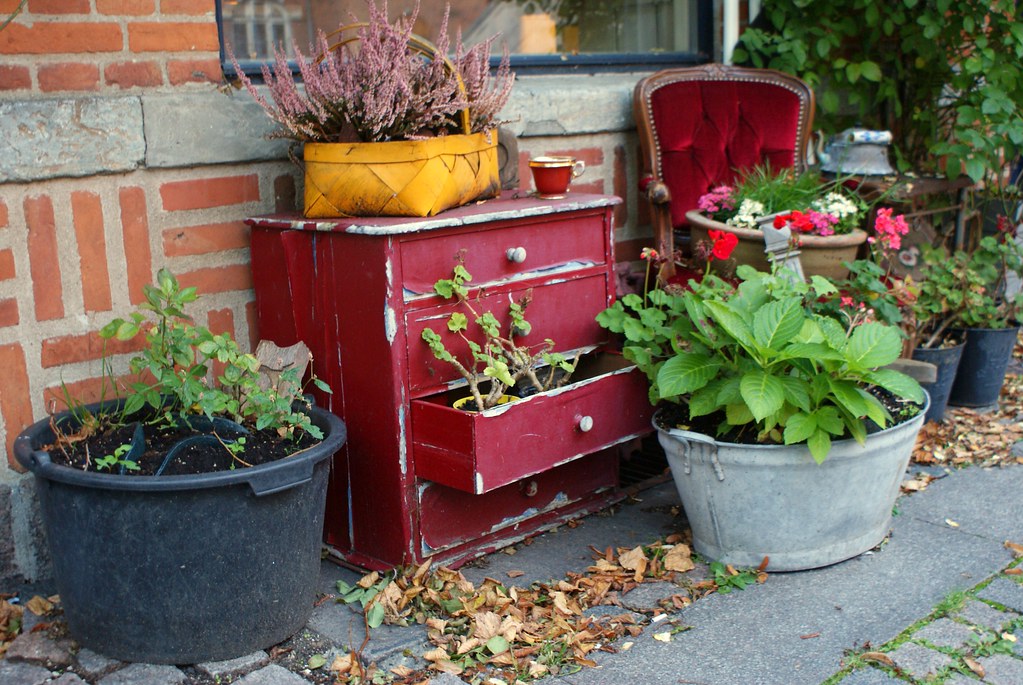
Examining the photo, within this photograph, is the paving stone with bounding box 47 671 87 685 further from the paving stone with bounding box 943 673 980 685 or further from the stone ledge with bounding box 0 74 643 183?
the paving stone with bounding box 943 673 980 685

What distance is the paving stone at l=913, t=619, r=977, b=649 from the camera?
254 cm

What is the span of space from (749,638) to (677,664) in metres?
0.22

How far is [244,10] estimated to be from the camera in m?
3.36

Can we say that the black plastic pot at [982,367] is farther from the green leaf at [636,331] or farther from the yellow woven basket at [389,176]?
the yellow woven basket at [389,176]

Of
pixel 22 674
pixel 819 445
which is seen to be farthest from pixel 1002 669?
pixel 22 674

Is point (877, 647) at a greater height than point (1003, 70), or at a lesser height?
lesser

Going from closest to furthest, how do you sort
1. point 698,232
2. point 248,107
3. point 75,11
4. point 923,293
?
point 75,11 < point 248,107 < point 698,232 < point 923,293

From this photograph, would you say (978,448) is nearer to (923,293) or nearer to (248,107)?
(923,293)

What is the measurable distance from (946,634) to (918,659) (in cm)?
16

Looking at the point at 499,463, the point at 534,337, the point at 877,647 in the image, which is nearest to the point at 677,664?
the point at 877,647

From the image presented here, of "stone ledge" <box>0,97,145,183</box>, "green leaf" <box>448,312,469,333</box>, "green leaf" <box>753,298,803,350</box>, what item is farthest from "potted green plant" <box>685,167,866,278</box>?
"stone ledge" <box>0,97,145,183</box>

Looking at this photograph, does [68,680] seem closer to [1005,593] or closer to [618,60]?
[1005,593]

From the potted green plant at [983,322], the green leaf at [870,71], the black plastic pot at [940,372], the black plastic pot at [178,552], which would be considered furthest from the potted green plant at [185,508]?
the green leaf at [870,71]

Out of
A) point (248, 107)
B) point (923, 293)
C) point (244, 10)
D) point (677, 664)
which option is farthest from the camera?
point (923, 293)
